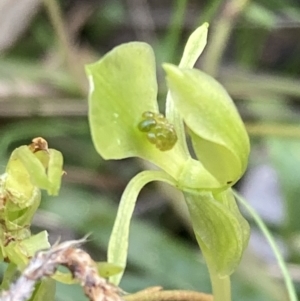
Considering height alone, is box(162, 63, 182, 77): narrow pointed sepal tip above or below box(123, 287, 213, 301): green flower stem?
above

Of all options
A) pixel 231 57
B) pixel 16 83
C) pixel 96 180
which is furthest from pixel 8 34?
pixel 231 57

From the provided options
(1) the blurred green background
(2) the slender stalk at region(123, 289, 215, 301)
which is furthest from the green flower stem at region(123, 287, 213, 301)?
(1) the blurred green background

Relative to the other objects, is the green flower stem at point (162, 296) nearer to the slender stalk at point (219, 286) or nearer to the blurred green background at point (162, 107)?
the slender stalk at point (219, 286)

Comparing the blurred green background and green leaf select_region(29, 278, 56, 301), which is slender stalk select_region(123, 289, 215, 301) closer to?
green leaf select_region(29, 278, 56, 301)

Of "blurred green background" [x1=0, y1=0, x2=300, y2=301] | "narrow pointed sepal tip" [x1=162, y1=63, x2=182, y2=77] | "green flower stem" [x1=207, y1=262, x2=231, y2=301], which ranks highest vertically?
"narrow pointed sepal tip" [x1=162, y1=63, x2=182, y2=77]

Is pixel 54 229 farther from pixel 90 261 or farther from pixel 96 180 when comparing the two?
pixel 90 261

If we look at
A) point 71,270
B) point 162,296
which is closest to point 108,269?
point 71,270
